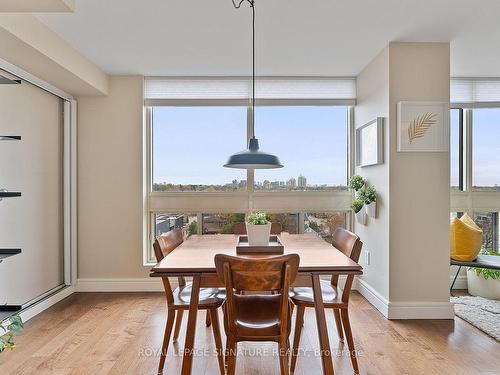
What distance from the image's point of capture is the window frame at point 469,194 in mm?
4066

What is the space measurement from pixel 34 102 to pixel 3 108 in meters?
0.42

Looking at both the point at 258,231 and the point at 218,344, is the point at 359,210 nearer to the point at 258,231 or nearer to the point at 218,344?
the point at 258,231

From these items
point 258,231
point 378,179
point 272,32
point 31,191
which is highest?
point 272,32

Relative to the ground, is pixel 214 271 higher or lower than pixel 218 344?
higher

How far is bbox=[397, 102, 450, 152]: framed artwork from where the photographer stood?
313 cm

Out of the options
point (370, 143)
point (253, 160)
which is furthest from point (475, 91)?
point (253, 160)

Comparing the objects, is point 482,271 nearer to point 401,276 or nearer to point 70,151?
point 401,276

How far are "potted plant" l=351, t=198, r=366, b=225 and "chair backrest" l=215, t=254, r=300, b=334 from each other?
1983 millimetres

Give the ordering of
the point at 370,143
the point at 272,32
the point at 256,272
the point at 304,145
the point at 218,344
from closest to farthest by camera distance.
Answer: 1. the point at 256,272
2. the point at 218,344
3. the point at 272,32
4. the point at 370,143
5. the point at 304,145

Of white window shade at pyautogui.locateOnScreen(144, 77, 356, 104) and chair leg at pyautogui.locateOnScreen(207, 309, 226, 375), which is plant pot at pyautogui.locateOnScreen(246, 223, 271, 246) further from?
white window shade at pyautogui.locateOnScreen(144, 77, 356, 104)

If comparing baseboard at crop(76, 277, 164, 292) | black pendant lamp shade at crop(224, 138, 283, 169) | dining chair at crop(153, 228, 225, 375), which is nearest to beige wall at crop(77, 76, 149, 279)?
baseboard at crop(76, 277, 164, 292)

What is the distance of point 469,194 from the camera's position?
161 inches

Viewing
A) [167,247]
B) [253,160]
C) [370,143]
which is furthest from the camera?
[370,143]

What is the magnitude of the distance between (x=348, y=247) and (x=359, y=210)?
4.17 ft
